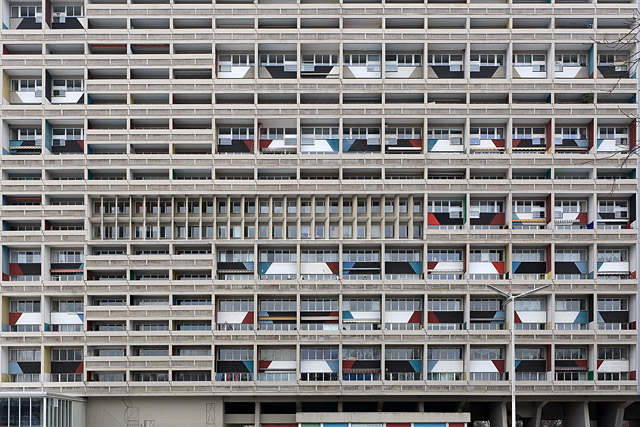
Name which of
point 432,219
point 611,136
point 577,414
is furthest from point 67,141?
point 577,414

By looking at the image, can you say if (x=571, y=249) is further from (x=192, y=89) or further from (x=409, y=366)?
(x=192, y=89)

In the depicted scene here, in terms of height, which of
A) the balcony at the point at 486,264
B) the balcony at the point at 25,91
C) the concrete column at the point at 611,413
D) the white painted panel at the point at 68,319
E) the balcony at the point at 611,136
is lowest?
the concrete column at the point at 611,413

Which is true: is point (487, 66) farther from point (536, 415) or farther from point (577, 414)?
point (577, 414)

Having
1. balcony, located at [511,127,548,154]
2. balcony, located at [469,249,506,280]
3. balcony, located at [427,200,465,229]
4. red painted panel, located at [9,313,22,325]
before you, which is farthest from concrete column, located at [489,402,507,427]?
red painted panel, located at [9,313,22,325]

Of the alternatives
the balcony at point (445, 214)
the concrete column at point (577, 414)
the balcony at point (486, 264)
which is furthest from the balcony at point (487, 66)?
the concrete column at point (577, 414)

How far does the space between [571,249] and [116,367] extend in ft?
123

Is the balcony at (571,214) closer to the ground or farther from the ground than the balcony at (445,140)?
closer to the ground

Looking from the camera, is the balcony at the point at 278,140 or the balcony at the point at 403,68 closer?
the balcony at the point at 278,140

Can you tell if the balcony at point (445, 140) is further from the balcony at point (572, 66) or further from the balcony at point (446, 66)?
the balcony at point (572, 66)

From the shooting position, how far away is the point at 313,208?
6022cm

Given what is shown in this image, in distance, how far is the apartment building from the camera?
58812 mm

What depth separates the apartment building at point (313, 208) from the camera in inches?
2315

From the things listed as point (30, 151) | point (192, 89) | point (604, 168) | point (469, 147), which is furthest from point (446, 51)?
point (30, 151)

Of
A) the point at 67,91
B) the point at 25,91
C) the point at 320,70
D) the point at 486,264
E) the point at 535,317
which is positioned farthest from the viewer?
the point at 67,91
